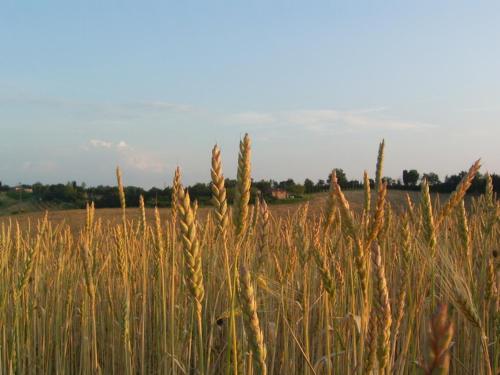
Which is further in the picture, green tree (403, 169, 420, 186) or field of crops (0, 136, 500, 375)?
green tree (403, 169, 420, 186)

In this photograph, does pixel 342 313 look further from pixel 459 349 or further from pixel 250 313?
pixel 250 313

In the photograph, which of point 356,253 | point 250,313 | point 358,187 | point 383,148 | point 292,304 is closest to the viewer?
point 250,313

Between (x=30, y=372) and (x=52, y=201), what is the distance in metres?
10.6

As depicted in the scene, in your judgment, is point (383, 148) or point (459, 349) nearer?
point (383, 148)

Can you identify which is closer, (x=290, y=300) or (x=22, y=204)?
(x=290, y=300)

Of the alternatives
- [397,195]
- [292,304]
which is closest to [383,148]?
[292,304]

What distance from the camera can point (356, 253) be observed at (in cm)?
97

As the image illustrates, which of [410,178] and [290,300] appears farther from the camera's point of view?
[410,178]

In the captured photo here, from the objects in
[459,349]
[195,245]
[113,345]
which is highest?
[195,245]

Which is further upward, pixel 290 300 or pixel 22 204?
pixel 22 204

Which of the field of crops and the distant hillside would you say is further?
the distant hillside

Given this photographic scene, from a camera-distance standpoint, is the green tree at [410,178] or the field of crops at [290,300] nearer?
the field of crops at [290,300]

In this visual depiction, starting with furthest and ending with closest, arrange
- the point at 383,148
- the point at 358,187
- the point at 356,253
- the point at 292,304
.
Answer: the point at 358,187
the point at 292,304
the point at 383,148
the point at 356,253

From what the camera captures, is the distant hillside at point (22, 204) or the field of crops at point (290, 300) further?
the distant hillside at point (22, 204)
